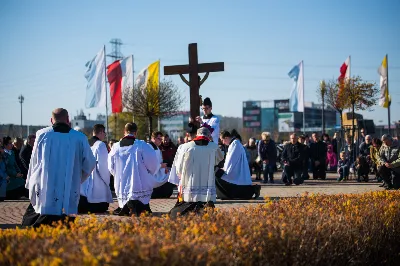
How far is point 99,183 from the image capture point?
13.0 meters

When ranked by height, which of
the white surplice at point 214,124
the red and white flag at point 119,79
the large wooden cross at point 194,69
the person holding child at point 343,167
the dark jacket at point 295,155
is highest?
the red and white flag at point 119,79

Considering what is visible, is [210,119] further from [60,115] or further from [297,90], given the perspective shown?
[297,90]

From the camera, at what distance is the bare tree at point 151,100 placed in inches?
1351

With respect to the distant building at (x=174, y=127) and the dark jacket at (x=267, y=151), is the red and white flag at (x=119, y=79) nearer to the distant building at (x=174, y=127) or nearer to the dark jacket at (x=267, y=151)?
the distant building at (x=174, y=127)

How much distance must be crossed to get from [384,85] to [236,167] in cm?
1777

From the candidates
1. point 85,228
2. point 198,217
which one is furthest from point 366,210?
point 85,228

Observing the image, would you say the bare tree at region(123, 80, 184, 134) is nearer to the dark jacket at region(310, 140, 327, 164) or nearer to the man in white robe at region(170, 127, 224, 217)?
the dark jacket at region(310, 140, 327, 164)

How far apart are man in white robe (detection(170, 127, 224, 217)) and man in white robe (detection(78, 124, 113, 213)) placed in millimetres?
2611

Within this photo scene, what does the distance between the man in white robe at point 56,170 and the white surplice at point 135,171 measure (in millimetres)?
2931

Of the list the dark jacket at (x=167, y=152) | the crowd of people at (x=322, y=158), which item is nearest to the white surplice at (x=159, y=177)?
the dark jacket at (x=167, y=152)

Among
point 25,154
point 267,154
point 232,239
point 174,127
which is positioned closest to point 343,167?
point 267,154

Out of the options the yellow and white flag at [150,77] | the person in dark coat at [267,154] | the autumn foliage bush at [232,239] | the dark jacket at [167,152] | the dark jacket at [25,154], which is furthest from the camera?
the yellow and white flag at [150,77]

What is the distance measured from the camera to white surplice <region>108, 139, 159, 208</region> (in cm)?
1192

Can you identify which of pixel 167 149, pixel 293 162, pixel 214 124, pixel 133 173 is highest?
pixel 214 124
